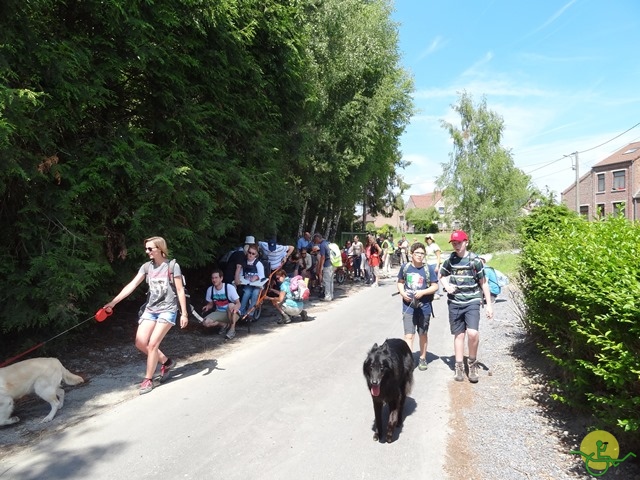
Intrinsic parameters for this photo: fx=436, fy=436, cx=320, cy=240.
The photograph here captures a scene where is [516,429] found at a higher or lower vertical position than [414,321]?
lower

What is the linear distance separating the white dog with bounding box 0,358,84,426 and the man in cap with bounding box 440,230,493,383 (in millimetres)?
4922

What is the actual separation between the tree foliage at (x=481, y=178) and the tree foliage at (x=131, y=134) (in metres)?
24.6

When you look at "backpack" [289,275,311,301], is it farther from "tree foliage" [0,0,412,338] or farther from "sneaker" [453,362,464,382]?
"sneaker" [453,362,464,382]

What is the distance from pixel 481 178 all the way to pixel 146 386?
33530mm

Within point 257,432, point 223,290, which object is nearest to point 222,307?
point 223,290

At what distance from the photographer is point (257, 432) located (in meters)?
4.36

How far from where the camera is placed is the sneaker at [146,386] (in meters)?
5.53

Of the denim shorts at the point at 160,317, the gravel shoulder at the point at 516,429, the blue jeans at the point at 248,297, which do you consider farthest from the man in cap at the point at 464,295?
the blue jeans at the point at 248,297

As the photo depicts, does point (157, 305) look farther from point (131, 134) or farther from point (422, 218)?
point (422, 218)

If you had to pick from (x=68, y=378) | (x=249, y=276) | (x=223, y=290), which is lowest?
(x=68, y=378)

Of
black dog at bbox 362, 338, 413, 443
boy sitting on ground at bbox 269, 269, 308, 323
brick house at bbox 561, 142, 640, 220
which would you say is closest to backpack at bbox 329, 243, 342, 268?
boy sitting on ground at bbox 269, 269, 308, 323

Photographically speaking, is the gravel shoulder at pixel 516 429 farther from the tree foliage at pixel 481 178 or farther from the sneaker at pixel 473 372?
the tree foliage at pixel 481 178

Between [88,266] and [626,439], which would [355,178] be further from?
[626,439]

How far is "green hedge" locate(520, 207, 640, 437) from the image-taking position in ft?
9.80
